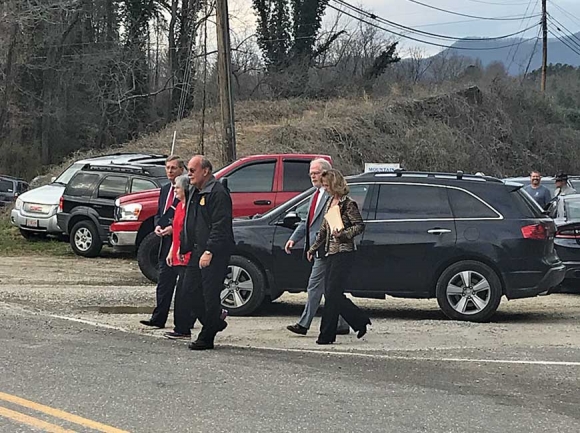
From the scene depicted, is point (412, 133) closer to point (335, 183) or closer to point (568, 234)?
point (568, 234)

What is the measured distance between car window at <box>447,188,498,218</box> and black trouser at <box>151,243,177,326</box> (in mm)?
3481

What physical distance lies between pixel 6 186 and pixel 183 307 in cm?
2859

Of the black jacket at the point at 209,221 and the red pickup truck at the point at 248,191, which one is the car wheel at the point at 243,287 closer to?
the black jacket at the point at 209,221

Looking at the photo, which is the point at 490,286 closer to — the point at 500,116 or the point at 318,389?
the point at 318,389

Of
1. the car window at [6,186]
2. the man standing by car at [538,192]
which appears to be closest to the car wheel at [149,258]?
the man standing by car at [538,192]

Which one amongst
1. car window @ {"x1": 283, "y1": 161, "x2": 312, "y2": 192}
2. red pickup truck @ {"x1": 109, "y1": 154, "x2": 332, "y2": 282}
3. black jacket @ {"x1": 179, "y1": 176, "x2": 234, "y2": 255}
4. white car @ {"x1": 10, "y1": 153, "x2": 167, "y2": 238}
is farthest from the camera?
white car @ {"x1": 10, "y1": 153, "x2": 167, "y2": 238}

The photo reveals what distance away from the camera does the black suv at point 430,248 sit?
10742 mm

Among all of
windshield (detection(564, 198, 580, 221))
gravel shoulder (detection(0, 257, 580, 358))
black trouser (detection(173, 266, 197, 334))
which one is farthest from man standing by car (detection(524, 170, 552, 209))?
black trouser (detection(173, 266, 197, 334))

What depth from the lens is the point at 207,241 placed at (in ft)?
28.0

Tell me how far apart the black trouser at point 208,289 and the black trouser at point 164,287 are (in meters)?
0.93

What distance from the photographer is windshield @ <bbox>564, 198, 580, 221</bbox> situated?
A: 14297mm

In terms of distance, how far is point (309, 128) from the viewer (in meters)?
31.5

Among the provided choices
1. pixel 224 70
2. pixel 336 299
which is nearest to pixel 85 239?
pixel 224 70

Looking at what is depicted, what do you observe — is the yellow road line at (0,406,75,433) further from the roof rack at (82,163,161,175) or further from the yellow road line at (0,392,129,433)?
the roof rack at (82,163,161,175)
